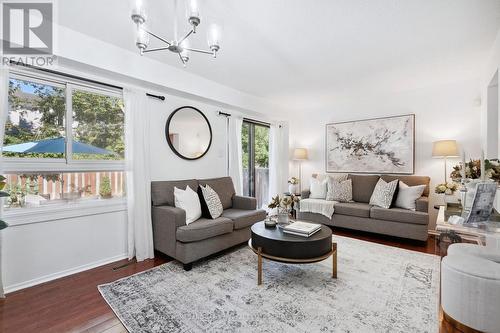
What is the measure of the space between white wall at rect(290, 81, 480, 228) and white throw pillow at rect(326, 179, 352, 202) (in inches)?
47.0

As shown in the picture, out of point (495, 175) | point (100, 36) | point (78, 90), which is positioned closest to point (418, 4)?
point (495, 175)

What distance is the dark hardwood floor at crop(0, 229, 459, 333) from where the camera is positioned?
171 cm

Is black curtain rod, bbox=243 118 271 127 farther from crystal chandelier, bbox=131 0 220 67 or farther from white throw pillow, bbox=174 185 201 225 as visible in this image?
crystal chandelier, bbox=131 0 220 67

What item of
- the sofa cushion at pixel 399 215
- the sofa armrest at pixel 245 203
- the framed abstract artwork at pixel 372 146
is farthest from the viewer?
the framed abstract artwork at pixel 372 146

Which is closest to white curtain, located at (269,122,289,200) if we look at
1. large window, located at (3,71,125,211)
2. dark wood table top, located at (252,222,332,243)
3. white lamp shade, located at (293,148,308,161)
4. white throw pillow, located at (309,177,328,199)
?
white lamp shade, located at (293,148,308,161)

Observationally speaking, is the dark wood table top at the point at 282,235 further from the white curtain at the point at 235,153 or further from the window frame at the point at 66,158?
the window frame at the point at 66,158

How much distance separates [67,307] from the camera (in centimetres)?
196

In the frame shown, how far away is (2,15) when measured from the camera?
2.01m

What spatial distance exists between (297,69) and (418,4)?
1.58m

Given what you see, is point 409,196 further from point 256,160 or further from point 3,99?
point 3,99

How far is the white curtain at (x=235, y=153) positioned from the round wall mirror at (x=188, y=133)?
1.49ft

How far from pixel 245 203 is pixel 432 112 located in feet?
11.7

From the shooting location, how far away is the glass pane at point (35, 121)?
7.44 feet

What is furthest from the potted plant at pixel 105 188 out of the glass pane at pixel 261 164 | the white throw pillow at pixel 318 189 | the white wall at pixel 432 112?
the white wall at pixel 432 112
